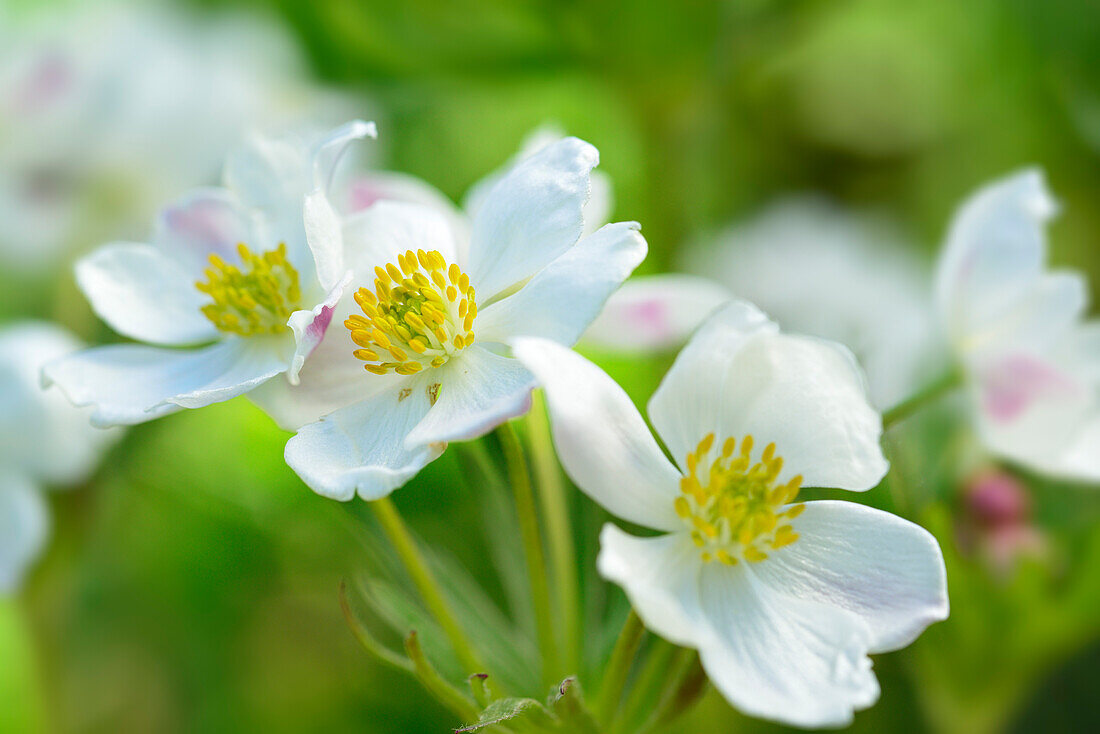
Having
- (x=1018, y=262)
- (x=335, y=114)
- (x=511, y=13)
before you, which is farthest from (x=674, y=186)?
(x=1018, y=262)

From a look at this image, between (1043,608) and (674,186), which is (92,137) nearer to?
(674,186)

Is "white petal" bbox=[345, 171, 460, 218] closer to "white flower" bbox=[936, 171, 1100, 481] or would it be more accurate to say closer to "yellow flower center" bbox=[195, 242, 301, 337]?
"yellow flower center" bbox=[195, 242, 301, 337]

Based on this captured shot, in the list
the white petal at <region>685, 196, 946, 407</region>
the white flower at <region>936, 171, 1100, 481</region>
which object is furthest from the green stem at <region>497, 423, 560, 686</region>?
the white petal at <region>685, 196, 946, 407</region>

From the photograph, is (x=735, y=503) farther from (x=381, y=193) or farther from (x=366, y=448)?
(x=381, y=193)

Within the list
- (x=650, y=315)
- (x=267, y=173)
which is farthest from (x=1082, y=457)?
(x=267, y=173)

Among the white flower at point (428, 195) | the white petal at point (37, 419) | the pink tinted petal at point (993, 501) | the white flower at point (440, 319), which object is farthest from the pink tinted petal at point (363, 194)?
the pink tinted petal at point (993, 501)
